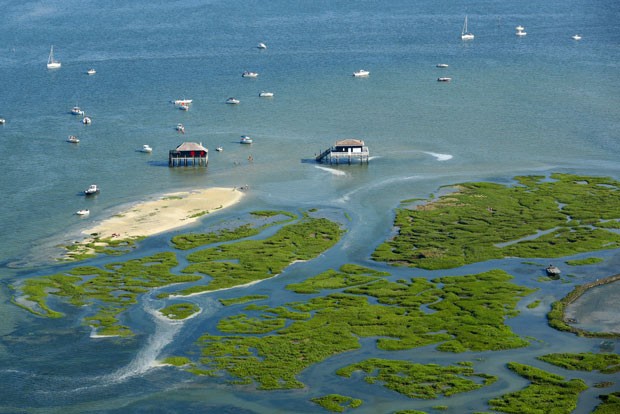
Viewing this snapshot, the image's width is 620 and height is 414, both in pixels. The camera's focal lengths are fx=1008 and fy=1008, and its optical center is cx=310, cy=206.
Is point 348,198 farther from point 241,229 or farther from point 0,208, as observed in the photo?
point 0,208

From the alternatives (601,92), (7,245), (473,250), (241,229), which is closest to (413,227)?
(473,250)

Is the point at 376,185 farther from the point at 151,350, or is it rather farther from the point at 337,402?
the point at 337,402

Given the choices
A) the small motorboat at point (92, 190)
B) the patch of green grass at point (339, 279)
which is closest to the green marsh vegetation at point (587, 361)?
the patch of green grass at point (339, 279)

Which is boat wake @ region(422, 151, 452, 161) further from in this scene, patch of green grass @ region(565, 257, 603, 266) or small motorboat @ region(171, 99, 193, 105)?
small motorboat @ region(171, 99, 193, 105)

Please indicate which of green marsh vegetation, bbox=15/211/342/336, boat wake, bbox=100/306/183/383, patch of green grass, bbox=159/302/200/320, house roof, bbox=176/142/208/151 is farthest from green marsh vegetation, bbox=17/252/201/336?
house roof, bbox=176/142/208/151

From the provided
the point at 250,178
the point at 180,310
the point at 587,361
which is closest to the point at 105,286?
the point at 180,310

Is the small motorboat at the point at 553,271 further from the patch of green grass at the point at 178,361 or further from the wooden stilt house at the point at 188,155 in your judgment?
the wooden stilt house at the point at 188,155
